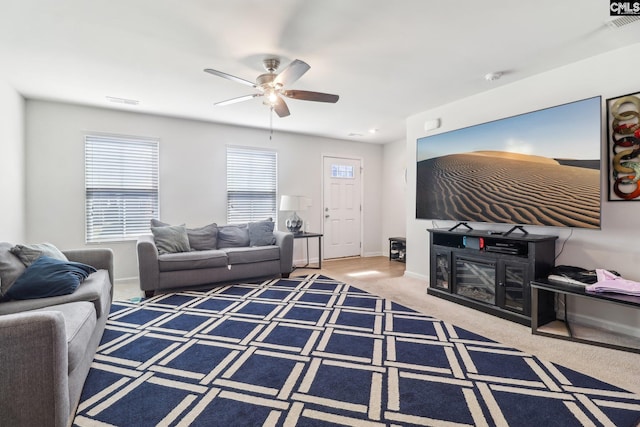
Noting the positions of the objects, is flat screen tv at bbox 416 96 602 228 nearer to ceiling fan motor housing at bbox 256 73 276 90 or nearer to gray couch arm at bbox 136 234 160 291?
ceiling fan motor housing at bbox 256 73 276 90

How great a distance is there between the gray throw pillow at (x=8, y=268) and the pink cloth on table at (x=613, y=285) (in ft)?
14.1

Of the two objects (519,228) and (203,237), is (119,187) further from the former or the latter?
(519,228)

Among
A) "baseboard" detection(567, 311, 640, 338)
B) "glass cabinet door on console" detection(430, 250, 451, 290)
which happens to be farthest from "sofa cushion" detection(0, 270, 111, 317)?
"baseboard" detection(567, 311, 640, 338)

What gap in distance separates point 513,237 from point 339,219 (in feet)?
12.2

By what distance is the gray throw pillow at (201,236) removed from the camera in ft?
14.4

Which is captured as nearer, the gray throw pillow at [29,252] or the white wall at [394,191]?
the gray throw pillow at [29,252]

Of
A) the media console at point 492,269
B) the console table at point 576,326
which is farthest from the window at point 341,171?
the console table at point 576,326

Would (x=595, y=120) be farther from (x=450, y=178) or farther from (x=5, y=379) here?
(x=5, y=379)

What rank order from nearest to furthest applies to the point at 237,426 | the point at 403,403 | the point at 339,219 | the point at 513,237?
the point at 237,426
the point at 403,403
the point at 513,237
the point at 339,219

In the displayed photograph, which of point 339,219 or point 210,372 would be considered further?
point 339,219

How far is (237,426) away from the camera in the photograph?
1.52 metres

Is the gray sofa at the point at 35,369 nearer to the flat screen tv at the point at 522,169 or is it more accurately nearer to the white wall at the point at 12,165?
the white wall at the point at 12,165

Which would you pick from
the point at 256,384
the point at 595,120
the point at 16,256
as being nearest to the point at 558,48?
the point at 595,120

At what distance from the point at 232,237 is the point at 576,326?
166 inches
